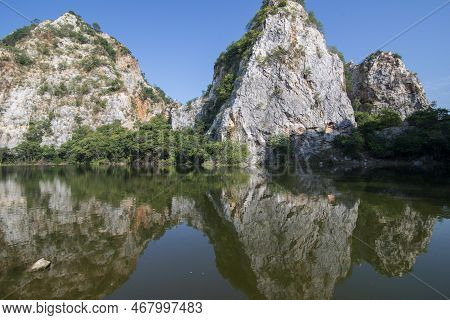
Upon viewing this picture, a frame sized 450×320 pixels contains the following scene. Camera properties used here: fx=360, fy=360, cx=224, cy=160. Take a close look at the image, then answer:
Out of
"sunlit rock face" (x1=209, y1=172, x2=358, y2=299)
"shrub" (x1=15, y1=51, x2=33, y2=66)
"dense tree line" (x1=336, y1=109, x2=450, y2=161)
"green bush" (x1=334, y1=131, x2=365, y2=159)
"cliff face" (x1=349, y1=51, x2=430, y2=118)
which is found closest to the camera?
"sunlit rock face" (x1=209, y1=172, x2=358, y2=299)

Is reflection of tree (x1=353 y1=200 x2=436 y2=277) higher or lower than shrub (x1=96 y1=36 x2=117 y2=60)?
lower

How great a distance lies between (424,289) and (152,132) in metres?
92.2

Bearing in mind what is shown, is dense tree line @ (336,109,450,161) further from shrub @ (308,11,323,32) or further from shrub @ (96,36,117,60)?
shrub @ (96,36,117,60)

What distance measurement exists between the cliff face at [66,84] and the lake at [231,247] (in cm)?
10065

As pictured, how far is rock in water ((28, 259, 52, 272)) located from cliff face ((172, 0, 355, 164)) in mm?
62625

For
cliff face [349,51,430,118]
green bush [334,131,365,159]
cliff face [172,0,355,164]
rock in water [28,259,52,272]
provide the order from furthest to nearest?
cliff face [349,51,430,118]
cliff face [172,0,355,164]
green bush [334,131,365,159]
rock in water [28,259,52,272]

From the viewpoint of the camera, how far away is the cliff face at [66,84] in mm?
116375

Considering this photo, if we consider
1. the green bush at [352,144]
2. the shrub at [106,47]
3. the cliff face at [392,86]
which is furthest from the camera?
the shrub at [106,47]

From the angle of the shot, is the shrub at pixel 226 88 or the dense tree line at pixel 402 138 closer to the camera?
the dense tree line at pixel 402 138

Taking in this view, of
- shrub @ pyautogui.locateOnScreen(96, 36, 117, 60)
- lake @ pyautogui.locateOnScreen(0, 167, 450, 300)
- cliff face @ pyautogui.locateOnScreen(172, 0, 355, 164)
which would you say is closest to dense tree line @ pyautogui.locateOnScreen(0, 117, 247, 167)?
cliff face @ pyautogui.locateOnScreen(172, 0, 355, 164)

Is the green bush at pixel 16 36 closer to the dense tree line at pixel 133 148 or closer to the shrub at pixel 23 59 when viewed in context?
the shrub at pixel 23 59

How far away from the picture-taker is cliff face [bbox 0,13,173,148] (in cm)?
11638

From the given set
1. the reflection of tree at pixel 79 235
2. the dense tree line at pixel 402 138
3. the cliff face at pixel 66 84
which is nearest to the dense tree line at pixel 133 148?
the cliff face at pixel 66 84

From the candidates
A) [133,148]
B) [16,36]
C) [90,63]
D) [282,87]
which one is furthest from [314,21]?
[16,36]
